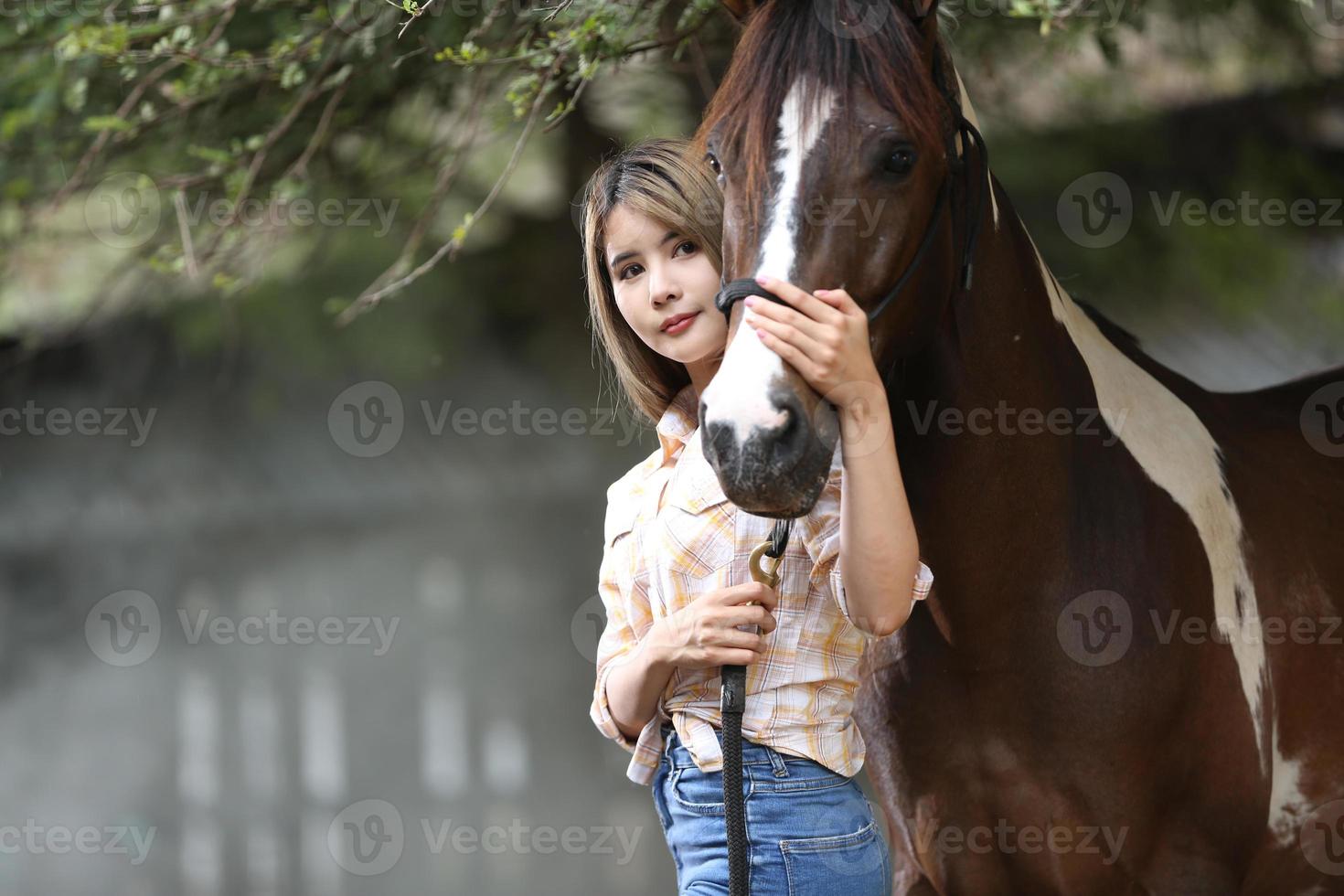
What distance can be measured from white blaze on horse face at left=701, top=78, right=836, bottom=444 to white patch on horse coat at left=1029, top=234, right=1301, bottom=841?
548 millimetres

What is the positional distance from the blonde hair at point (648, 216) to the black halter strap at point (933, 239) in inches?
7.4

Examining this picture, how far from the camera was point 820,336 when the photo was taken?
4.15ft

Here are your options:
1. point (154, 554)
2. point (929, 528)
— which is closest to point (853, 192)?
point (929, 528)

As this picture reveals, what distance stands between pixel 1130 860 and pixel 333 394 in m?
4.24

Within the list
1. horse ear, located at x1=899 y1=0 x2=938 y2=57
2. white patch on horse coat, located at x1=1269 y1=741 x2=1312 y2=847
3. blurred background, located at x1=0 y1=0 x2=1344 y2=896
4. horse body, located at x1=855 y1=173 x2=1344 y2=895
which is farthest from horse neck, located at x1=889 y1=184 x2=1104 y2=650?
blurred background, located at x1=0 y1=0 x2=1344 y2=896

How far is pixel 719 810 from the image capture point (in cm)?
147

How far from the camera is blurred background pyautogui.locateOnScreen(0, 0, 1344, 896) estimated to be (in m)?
4.19

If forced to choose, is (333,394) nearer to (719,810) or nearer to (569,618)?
(569,618)

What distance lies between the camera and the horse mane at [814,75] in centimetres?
142

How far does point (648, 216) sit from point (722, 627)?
54 centimetres

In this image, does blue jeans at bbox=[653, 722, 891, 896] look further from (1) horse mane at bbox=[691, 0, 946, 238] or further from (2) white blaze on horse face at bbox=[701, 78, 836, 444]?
(1) horse mane at bbox=[691, 0, 946, 238]

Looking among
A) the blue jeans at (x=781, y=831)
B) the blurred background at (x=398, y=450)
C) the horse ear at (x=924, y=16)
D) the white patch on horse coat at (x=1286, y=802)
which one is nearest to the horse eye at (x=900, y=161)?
the horse ear at (x=924, y=16)

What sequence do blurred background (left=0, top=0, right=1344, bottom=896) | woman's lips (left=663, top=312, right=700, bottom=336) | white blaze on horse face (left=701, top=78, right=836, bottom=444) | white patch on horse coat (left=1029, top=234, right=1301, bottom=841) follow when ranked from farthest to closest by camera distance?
blurred background (left=0, top=0, right=1344, bottom=896)
white patch on horse coat (left=1029, top=234, right=1301, bottom=841)
woman's lips (left=663, top=312, right=700, bottom=336)
white blaze on horse face (left=701, top=78, right=836, bottom=444)

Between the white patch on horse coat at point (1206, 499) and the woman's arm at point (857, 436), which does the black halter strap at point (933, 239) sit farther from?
the white patch on horse coat at point (1206, 499)
